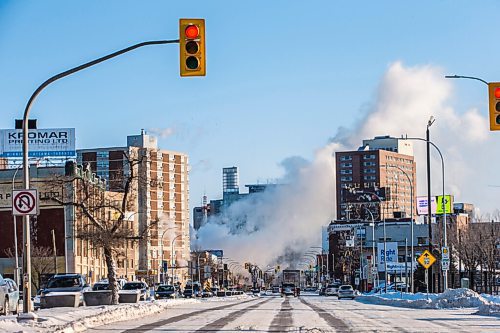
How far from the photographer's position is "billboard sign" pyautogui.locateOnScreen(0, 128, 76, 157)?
94375 millimetres

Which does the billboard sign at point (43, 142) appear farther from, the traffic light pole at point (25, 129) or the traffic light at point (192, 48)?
the traffic light at point (192, 48)

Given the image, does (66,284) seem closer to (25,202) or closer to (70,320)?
(70,320)

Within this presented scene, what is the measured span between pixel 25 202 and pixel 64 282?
2107cm

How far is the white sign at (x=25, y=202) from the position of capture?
83.5 feet

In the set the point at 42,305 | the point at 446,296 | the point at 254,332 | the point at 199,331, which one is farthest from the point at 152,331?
the point at 446,296

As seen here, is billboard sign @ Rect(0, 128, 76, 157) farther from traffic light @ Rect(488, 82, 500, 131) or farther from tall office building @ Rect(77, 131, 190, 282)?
traffic light @ Rect(488, 82, 500, 131)

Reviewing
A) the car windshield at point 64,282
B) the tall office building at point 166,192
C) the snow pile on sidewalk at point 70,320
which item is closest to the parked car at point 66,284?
the car windshield at point 64,282

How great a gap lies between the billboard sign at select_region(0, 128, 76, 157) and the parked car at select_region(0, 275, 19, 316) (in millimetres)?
59797

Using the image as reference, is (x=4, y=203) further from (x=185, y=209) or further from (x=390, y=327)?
(x=185, y=209)

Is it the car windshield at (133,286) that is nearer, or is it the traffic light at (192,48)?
the traffic light at (192,48)

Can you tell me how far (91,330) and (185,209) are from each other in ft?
546

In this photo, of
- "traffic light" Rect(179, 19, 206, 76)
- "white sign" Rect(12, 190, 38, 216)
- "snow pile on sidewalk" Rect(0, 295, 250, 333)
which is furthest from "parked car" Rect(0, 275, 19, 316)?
"traffic light" Rect(179, 19, 206, 76)

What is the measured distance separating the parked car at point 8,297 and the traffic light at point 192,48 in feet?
51.5

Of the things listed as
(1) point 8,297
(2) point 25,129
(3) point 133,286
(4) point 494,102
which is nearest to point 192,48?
(2) point 25,129
